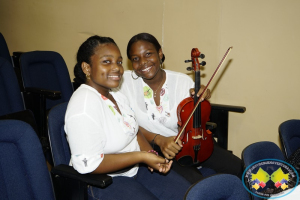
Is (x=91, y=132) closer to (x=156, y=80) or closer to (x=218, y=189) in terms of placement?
(x=218, y=189)

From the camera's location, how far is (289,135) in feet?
5.74

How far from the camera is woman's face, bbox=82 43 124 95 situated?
1485mm

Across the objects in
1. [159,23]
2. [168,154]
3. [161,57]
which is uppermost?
[159,23]

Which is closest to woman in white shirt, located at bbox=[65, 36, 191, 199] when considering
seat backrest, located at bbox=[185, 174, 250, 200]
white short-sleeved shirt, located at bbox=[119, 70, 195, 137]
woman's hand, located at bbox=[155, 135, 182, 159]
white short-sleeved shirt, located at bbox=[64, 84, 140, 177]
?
white short-sleeved shirt, located at bbox=[64, 84, 140, 177]

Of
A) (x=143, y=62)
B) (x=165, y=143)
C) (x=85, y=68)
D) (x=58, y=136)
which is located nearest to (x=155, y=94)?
(x=143, y=62)

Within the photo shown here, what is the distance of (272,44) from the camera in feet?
7.23

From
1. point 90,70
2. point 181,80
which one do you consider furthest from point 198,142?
point 90,70

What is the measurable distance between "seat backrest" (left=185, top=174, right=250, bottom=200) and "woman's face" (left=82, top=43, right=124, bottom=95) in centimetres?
70

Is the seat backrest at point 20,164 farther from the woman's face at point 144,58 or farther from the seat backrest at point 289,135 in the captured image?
the seat backrest at point 289,135

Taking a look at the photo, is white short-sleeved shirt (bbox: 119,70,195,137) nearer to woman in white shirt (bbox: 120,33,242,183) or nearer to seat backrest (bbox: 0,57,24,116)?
woman in white shirt (bbox: 120,33,242,183)

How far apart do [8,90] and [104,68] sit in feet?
3.48

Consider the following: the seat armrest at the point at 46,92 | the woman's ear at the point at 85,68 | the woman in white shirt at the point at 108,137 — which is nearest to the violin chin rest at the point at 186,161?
the woman in white shirt at the point at 108,137

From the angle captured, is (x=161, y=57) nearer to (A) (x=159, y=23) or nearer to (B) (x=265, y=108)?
(A) (x=159, y=23)

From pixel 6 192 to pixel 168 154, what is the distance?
34.1 inches
